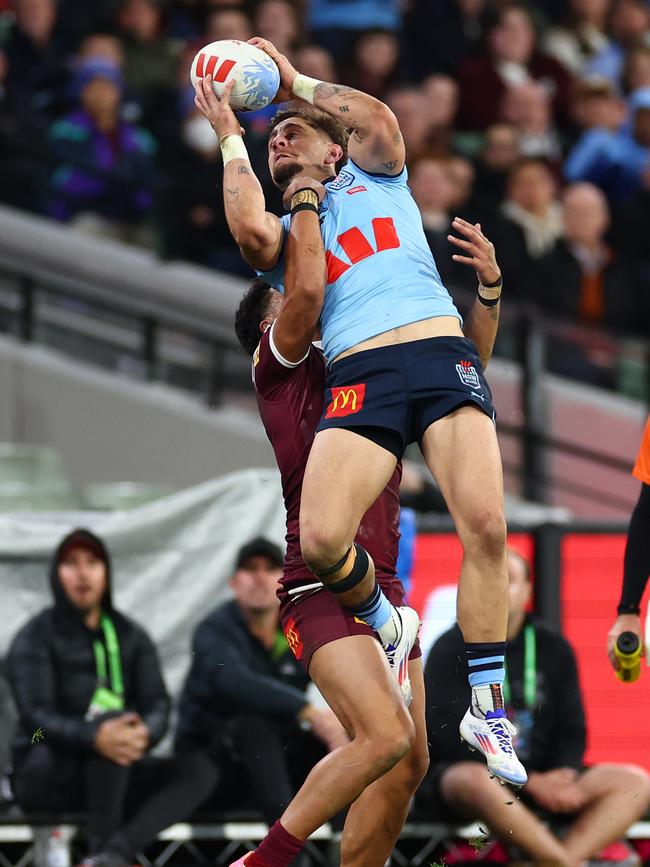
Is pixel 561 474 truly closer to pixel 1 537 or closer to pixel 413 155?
pixel 413 155

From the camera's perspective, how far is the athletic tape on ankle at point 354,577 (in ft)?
19.8

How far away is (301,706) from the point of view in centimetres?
866

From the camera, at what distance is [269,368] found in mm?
6445

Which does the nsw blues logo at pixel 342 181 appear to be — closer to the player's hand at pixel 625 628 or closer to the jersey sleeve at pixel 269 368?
the jersey sleeve at pixel 269 368

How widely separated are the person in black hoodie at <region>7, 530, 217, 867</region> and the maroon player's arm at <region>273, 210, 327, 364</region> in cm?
287

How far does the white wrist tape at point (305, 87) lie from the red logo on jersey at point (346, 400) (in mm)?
→ 1093

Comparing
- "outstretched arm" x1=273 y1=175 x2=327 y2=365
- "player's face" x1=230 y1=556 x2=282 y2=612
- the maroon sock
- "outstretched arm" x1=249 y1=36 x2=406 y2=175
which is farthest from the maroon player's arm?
"player's face" x1=230 y1=556 x2=282 y2=612

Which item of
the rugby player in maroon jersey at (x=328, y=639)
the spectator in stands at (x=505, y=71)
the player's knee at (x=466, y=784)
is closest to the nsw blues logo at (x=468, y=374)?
the rugby player in maroon jersey at (x=328, y=639)

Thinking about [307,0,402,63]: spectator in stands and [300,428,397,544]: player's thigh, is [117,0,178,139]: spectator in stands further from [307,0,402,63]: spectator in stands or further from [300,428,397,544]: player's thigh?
[300,428,397,544]: player's thigh

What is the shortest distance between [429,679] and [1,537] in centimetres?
254

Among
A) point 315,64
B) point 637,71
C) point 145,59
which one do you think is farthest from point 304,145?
point 637,71

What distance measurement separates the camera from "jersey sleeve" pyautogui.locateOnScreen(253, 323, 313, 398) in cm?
638

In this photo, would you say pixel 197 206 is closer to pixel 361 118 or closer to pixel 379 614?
pixel 361 118

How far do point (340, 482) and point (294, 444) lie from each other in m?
0.47
